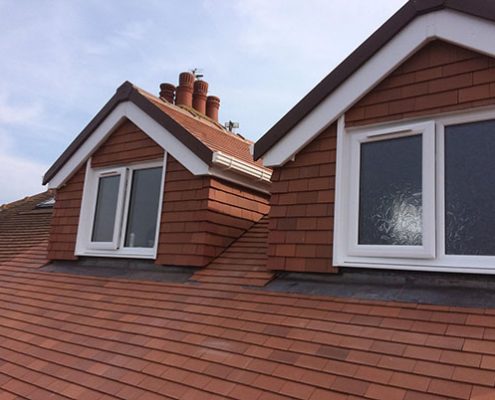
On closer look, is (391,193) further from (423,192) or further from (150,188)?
(150,188)

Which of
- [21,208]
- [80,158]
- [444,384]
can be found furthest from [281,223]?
[21,208]

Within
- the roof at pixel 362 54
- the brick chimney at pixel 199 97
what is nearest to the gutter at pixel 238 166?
the roof at pixel 362 54

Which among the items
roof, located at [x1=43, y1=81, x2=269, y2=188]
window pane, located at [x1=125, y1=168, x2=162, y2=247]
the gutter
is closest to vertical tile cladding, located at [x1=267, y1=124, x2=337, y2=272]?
the gutter

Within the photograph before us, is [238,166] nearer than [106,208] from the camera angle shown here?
Yes

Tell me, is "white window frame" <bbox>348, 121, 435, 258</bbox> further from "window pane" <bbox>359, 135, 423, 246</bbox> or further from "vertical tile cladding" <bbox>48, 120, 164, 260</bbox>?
"vertical tile cladding" <bbox>48, 120, 164, 260</bbox>

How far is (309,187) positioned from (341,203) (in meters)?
Result: 0.43

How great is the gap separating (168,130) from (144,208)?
115 cm

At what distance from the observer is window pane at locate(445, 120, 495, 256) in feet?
11.6

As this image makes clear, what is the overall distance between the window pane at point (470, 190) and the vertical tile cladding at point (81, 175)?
3.78m

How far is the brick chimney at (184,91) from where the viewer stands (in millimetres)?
10734

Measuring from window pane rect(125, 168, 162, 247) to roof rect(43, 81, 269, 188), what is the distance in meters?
0.74

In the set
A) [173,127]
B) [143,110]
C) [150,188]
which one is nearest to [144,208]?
[150,188]

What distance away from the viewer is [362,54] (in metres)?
4.32

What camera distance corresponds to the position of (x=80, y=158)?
7.11m
